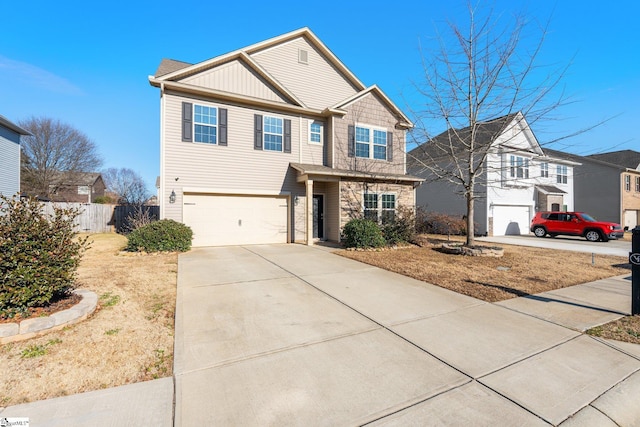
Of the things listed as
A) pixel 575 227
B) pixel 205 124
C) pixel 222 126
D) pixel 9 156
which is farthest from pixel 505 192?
pixel 9 156

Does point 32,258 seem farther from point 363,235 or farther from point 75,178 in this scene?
point 75,178

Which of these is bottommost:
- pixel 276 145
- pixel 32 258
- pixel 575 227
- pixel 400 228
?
pixel 575 227

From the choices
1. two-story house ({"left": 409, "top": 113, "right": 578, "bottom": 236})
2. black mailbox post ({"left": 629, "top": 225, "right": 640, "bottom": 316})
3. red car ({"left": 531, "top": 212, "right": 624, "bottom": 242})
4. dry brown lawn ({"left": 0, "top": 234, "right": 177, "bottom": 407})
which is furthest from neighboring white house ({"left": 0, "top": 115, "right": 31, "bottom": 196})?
red car ({"left": 531, "top": 212, "right": 624, "bottom": 242})

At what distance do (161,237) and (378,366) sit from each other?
8912 mm

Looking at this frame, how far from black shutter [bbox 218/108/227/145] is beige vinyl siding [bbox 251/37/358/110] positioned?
3135 mm

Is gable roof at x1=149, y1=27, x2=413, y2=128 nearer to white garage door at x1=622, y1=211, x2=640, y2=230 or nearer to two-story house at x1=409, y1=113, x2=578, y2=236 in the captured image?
two-story house at x1=409, y1=113, x2=578, y2=236

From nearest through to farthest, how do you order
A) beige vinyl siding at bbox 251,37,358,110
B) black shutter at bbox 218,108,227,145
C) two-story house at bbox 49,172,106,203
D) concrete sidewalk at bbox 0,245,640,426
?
concrete sidewalk at bbox 0,245,640,426
black shutter at bbox 218,108,227,145
beige vinyl siding at bbox 251,37,358,110
two-story house at bbox 49,172,106,203

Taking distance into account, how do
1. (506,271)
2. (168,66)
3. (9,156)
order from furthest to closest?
(9,156), (168,66), (506,271)

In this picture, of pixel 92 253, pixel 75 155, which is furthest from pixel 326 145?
pixel 75 155

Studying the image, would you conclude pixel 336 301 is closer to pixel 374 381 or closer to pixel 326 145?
pixel 374 381

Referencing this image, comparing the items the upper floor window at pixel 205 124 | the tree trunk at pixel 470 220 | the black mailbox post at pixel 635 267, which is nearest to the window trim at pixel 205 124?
the upper floor window at pixel 205 124

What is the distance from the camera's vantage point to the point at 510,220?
19219mm

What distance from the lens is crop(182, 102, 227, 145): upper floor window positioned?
1068 cm

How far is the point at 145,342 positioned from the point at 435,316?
3.96 m
